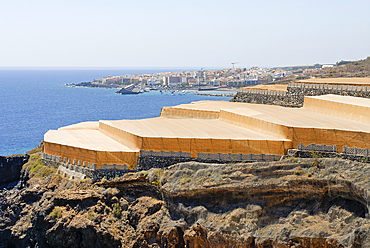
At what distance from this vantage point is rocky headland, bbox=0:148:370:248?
82.4 feet

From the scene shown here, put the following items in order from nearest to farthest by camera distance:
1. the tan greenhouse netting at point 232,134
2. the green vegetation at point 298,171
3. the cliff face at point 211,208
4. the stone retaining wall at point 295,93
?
the cliff face at point 211,208, the green vegetation at point 298,171, the tan greenhouse netting at point 232,134, the stone retaining wall at point 295,93

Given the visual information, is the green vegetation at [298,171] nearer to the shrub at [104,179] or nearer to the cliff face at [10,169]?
the shrub at [104,179]

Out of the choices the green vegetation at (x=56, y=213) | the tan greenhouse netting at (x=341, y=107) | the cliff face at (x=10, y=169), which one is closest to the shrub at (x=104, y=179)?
the green vegetation at (x=56, y=213)

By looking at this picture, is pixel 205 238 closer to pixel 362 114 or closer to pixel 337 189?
pixel 337 189

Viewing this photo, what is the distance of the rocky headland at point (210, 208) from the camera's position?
25.1 metres

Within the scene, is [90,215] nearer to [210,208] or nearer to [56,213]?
[56,213]

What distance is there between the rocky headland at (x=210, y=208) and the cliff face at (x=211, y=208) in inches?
2.2

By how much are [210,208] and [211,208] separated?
0.21ft

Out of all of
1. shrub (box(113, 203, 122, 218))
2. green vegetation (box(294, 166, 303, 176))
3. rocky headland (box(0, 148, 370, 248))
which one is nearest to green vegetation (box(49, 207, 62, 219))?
rocky headland (box(0, 148, 370, 248))

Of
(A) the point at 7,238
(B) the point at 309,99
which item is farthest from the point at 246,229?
(A) the point at 7,238

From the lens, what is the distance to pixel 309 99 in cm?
3812

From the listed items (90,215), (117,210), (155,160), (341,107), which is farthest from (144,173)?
(341,107)

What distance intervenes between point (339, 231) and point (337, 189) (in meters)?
2.23

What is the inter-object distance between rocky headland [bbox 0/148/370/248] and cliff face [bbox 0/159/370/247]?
6cm
